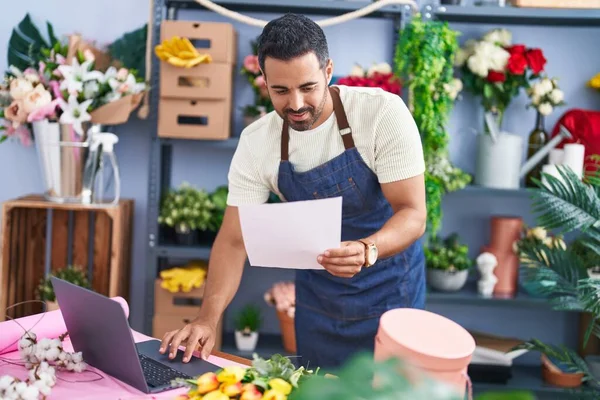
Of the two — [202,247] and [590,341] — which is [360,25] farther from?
[590,341]

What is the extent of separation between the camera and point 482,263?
Result: 312cm

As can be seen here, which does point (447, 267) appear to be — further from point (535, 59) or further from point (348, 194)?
point (348, 194)

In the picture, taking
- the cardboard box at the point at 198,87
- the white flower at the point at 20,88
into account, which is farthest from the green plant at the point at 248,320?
the white flower at the point at 20,88

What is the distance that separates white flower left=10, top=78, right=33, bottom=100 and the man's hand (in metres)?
1.73

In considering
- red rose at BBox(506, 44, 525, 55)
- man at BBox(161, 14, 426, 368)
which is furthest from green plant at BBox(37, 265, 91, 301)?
red rose at BBox(506, 44, 525, 55)

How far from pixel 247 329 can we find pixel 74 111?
3.74 ft

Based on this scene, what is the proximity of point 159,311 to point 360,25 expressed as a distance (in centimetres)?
153

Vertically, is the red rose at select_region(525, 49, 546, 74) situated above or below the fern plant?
above

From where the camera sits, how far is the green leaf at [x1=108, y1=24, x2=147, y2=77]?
3.18 metres

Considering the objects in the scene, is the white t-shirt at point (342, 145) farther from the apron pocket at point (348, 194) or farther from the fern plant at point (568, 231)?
the fern plant at point (568, 231)

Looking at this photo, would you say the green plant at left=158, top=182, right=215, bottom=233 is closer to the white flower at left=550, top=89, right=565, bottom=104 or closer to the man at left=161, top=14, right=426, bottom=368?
the man at left=161, top=14, right=426, bottom=368

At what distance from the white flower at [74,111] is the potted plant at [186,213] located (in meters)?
0.48

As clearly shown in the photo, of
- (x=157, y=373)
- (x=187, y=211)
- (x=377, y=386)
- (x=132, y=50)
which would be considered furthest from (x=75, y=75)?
(x=377, y=386)

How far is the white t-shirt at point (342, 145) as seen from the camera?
1820mm
